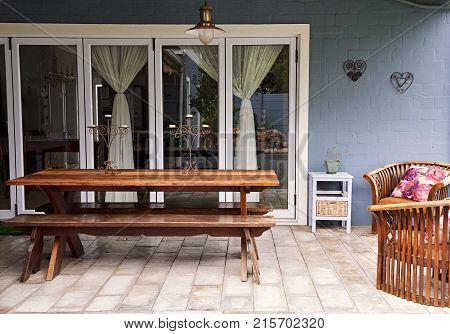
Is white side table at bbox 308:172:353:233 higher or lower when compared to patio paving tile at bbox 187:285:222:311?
higher

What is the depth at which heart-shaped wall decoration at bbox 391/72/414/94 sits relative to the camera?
19.1 feet

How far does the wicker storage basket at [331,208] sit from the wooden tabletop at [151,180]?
4.37 feet

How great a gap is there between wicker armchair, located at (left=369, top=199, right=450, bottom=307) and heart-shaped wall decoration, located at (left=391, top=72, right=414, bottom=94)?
2723 millimetres

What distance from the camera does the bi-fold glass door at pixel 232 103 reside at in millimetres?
5953

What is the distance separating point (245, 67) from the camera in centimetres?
598

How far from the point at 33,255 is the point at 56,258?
0.58ft

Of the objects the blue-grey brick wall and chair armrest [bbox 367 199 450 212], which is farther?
the blue-grey brick wall

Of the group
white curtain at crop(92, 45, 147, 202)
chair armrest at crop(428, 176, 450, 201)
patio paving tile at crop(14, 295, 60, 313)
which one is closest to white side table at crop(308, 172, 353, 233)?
chair armrest at crop(428, 176, 450, 201)

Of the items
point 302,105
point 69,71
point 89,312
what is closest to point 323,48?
point 302,105

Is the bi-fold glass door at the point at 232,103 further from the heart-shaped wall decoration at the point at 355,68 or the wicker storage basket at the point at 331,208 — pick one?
the heart-shaped wall decoration at the point at 355,68

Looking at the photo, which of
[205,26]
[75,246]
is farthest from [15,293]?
[205,26]

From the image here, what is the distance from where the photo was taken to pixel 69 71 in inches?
237

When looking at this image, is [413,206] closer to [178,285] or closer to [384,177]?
[178,285]

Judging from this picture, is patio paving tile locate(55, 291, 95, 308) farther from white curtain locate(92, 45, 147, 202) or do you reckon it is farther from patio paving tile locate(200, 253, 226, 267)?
white curtain locate(92, 45, 147, 202)
